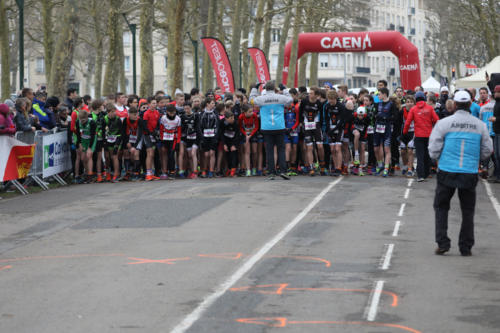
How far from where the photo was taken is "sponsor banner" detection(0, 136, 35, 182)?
59.1 feet

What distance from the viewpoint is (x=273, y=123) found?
2033 centimetres

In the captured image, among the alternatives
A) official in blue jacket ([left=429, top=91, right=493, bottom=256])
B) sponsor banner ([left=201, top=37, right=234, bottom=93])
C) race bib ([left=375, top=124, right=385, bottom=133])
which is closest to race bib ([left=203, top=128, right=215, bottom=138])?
race bib ([left=375, top=124, right=385, bottom=133])

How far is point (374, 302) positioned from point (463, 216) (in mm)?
3268

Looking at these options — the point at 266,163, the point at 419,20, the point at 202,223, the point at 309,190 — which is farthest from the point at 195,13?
the point at 419,20

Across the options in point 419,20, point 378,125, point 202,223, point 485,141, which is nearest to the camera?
point 485,141

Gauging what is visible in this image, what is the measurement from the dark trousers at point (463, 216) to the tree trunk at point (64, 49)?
21.6 meters

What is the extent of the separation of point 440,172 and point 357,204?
4728 mm

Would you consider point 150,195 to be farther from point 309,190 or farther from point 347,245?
point 347,245

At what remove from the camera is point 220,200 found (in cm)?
1648

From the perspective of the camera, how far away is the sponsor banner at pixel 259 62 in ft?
125

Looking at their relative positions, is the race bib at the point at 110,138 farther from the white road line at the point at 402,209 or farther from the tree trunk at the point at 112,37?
the tree trunk at the point at 112,37

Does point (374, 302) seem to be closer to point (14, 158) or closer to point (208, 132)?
point (14, 158)

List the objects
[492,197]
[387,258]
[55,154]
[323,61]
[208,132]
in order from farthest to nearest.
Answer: [323,61], [208,132], [55,154], [492,197], [387,258]

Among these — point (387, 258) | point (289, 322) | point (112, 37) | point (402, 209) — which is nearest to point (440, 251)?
point (387, 258)
